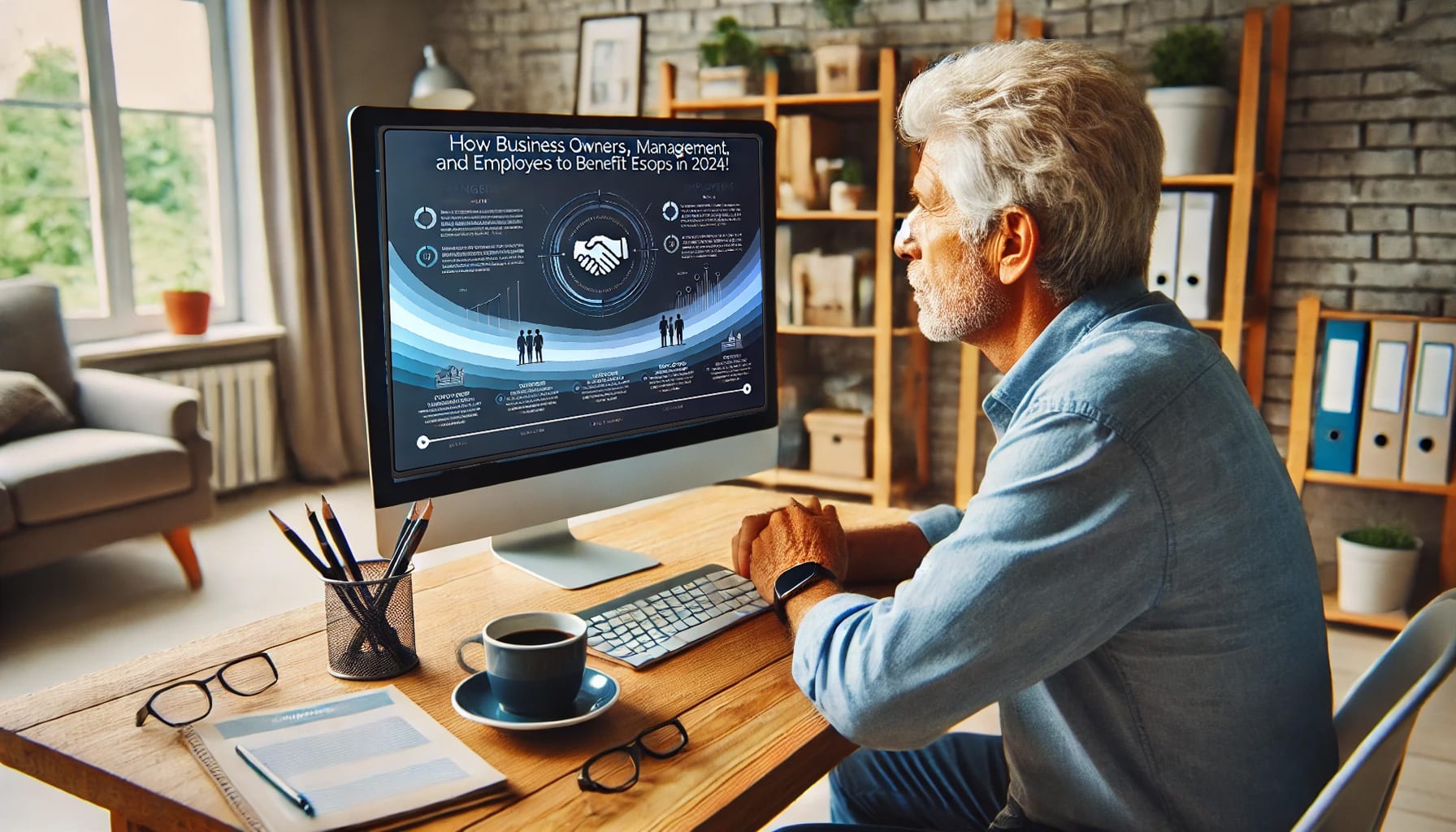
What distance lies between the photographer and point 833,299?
3889mm

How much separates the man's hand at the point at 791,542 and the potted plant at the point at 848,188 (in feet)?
8.87

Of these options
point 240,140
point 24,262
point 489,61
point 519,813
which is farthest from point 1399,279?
point 24,262

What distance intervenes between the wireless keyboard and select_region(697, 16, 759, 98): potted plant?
295 centimetres

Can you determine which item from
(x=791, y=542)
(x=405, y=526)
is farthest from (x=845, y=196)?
(x=405, y=526)

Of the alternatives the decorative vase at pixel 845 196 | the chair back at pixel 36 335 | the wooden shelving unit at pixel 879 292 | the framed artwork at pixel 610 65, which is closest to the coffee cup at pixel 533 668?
the wooden shelving unit at pixel 879 292

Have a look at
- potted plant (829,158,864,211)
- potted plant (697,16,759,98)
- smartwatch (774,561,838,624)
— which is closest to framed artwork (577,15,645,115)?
potted plant (697,16,759,98)

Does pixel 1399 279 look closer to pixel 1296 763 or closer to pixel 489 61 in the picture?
pixel 1296 763

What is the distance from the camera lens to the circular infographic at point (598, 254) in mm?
1266

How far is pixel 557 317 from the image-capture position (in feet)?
4.18

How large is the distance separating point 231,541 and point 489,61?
237cm

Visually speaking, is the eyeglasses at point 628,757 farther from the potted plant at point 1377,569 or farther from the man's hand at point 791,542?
the potted plant at point 1377,569

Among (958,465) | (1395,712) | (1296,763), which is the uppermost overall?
(1395,712)

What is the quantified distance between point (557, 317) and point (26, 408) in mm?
2782

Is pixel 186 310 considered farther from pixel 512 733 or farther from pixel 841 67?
pixel 512 733
